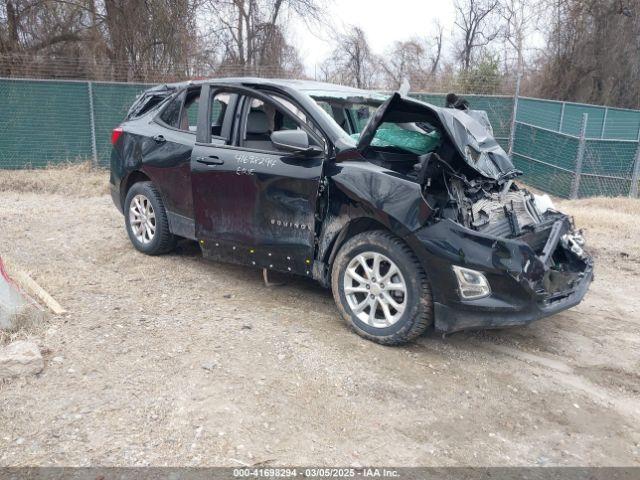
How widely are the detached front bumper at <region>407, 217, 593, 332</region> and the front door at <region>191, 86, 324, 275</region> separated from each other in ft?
3.26

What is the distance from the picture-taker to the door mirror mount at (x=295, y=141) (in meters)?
4.36

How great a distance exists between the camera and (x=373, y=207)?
4.12 meters

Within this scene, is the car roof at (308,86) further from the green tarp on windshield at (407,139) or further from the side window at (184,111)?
the green tarp on windshield at (407,139)

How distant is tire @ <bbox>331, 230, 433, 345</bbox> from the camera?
13.1 ft

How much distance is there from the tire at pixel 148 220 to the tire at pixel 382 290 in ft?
7.21

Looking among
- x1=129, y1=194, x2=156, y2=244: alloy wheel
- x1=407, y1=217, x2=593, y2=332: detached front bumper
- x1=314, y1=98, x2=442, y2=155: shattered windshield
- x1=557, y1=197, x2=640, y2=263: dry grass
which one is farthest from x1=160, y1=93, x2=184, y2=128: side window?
x1=557, y1=197, x2=640, y2=263: dry grass

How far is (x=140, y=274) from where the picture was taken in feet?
18.3

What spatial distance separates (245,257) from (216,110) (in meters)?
1.39

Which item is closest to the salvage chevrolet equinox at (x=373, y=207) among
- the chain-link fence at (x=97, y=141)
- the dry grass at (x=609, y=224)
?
the dry grass at (x=609, y=224)

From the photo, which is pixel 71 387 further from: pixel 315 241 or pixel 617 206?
pixel 617 206

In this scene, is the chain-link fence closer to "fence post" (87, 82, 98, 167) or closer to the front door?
"fence post" (87, 82, 98, 167)

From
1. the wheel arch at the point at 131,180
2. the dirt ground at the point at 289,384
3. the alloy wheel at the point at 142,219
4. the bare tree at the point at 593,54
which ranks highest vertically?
the bare tree at the point at 593,54

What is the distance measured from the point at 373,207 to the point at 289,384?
52.6 inches

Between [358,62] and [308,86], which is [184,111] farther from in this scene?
[358,62]
